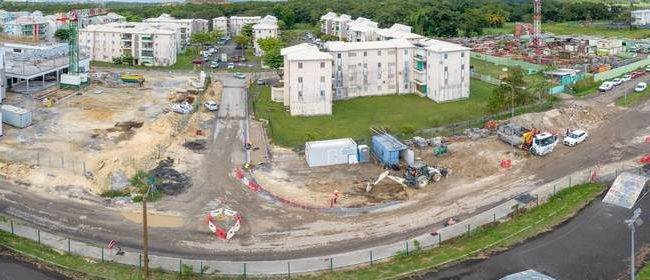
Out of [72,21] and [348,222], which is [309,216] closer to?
[348,222]

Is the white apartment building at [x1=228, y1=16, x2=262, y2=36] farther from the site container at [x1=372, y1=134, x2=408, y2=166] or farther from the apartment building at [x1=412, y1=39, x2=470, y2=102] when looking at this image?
the site container at [x1=372, y1=134, x2=408, y2=166]

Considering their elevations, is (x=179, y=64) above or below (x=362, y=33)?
below

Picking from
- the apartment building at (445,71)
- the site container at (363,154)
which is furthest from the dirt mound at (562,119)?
the site container at (363,154)

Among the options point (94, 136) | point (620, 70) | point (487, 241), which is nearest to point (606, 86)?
point (620, 70)

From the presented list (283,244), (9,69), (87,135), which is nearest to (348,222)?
(283,244)

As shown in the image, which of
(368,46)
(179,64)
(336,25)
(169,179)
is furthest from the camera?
(336,25)

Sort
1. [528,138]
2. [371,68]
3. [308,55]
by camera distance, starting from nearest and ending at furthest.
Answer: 1. [528,138]
2. [308,55]
3. [371,68]

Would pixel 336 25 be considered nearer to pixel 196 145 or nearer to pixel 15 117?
pixel 196 145
